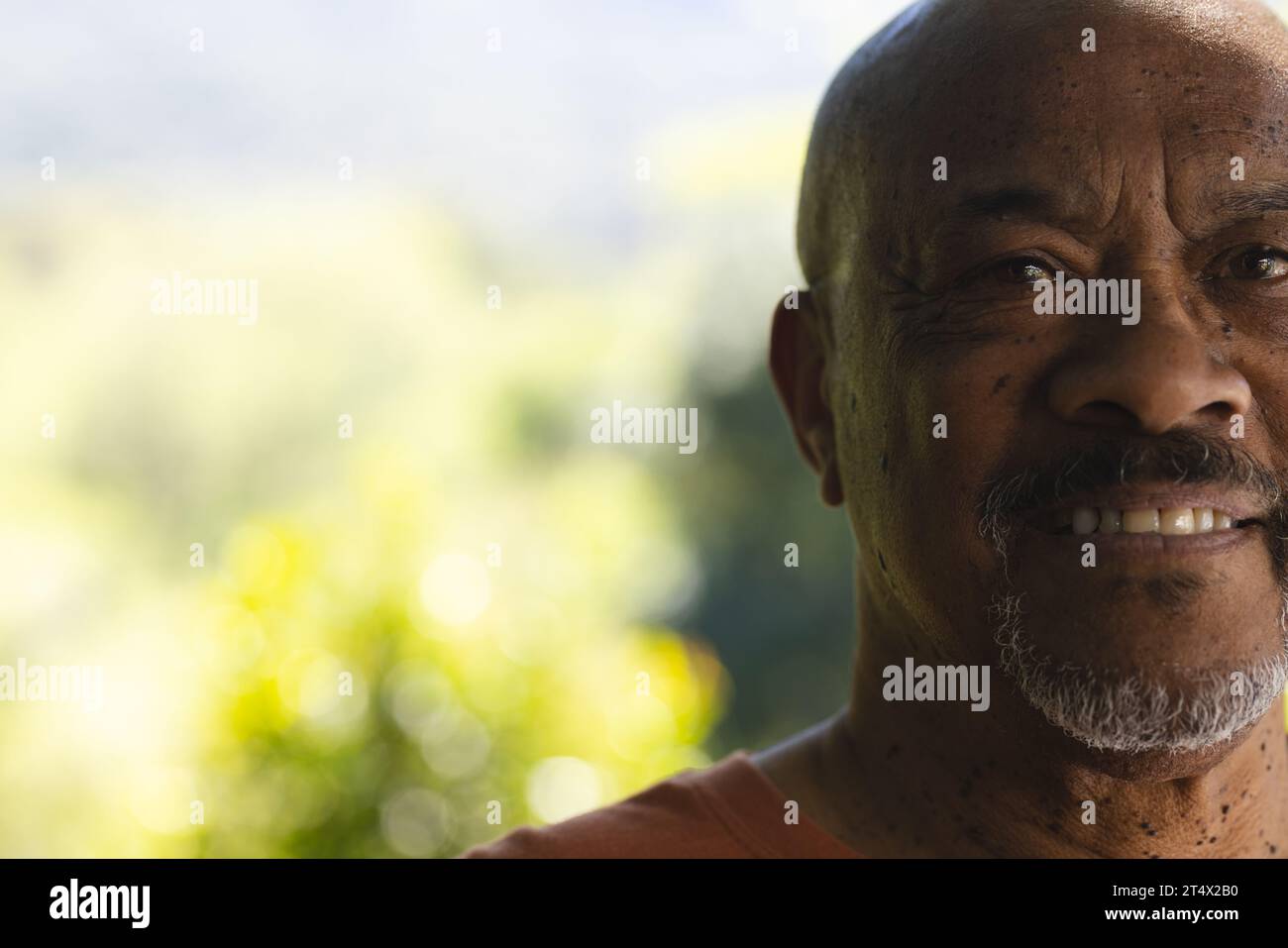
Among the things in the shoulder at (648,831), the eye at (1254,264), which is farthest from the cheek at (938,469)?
the shoulder at (648,831)

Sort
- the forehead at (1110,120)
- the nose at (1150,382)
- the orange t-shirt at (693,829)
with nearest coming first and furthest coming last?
the nose at (1150,382) → the forehead at (1110,120) → the orange t-shirt at (693,829)

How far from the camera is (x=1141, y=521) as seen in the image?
142cm

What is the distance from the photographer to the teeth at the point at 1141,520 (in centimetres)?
142

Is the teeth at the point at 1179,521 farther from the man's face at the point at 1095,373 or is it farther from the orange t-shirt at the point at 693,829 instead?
the orange t-shirt at the point at 693,829

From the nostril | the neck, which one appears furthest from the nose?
the neck

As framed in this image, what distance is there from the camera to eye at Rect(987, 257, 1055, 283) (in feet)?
4.99

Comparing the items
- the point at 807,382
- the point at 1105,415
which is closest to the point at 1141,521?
the point at 1105,415

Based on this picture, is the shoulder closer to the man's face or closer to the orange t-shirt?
the orange t-shirt

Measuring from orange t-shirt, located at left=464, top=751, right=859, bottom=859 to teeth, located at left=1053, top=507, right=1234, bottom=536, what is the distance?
1.72 feet

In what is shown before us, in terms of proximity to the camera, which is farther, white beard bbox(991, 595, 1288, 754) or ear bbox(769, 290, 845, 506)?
ear bbox(769, 290, 845, 506)

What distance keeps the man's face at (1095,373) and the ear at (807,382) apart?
0.62 feet

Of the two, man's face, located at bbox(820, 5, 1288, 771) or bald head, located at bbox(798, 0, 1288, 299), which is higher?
bald head, located at bbox(798, 0, 1288, 299)

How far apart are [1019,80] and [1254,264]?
345mm
